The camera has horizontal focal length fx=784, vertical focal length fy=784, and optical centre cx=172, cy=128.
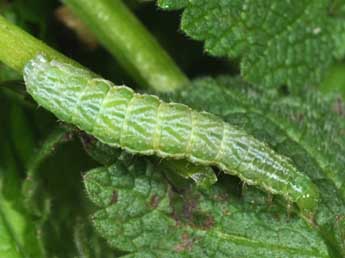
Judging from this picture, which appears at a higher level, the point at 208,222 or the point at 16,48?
the point at 16,48

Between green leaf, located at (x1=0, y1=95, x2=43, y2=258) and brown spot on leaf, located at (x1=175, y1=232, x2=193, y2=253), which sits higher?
brown spot on leaf, located at (x1=175, y1=232, x2=193, y2=253)

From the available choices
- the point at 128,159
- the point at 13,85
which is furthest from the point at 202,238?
the point at 13,85

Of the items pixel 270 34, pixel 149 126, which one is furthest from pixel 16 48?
pixel 270 34

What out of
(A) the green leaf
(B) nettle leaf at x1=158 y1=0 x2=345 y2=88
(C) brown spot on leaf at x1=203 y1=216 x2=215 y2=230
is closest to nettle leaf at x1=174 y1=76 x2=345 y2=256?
(B) nettle leaf at x1=158 y1=0 x2=345 y2=88

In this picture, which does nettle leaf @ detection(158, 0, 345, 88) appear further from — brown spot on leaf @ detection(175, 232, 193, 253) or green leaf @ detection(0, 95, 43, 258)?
green leaf @ detection(0, 95, 43, 258)

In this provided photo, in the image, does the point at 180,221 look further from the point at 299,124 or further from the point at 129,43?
the point at 129,43

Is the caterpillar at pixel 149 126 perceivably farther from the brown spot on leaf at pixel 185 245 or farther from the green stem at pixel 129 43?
the green stem at pixel 129 43
